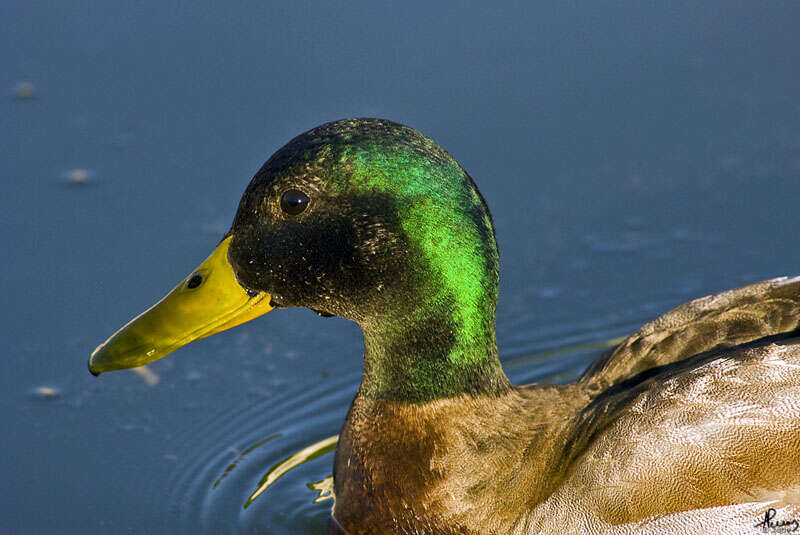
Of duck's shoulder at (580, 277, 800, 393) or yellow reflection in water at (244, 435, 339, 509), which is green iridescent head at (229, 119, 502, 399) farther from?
yellow reflection in water at (244, 435, 339, 509)

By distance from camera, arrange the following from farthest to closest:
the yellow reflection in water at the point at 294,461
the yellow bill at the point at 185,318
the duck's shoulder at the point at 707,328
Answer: the yellow reflection in water at the point at 294,461
the yellow bill at the point at 185,318
the duck's shoulder at the point at 707,328

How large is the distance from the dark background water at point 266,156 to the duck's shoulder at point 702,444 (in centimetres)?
141

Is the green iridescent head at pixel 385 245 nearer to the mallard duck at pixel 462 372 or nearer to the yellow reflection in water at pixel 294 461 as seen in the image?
the mallard duck at pixel 462 372

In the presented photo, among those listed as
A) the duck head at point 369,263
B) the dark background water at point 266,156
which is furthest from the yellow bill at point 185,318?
the dark background water at point 266,156

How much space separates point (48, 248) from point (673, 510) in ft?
11.8

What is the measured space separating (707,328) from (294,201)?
1.49 meters

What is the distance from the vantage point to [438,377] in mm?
4070

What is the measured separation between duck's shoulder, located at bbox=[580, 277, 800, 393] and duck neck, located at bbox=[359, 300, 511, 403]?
1.38 ft

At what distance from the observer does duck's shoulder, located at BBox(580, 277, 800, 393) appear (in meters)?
3.97

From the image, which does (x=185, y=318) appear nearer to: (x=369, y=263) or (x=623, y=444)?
(x=369, y=263)

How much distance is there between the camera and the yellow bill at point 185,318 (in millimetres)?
4082

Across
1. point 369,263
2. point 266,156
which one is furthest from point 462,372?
point 266,156

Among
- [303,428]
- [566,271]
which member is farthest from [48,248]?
[566,271]

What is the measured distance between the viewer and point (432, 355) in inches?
159
